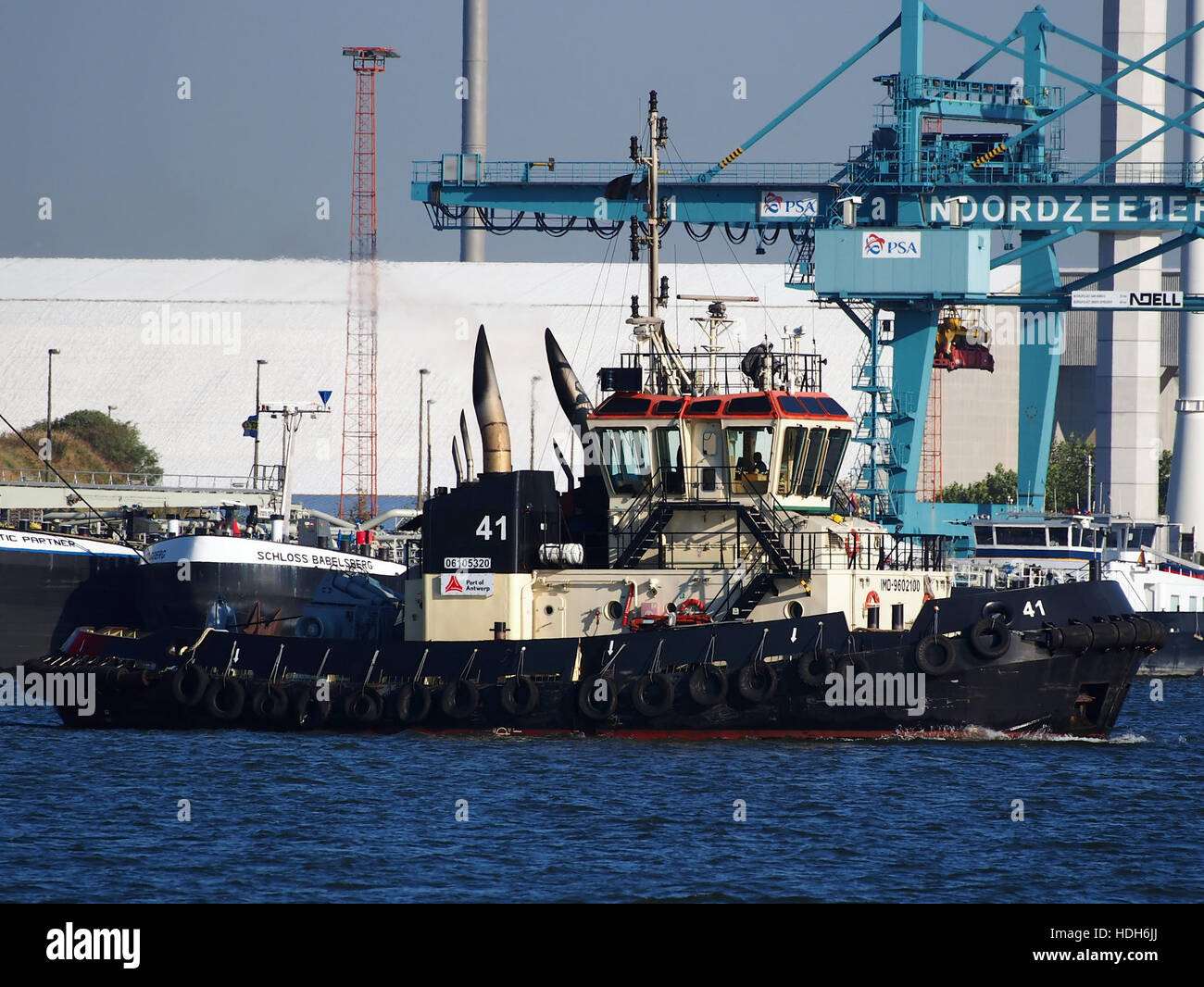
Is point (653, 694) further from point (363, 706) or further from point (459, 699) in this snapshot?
point (363, 706)

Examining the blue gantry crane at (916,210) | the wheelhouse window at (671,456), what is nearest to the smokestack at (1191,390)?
the blue gantry crane at (916,210)

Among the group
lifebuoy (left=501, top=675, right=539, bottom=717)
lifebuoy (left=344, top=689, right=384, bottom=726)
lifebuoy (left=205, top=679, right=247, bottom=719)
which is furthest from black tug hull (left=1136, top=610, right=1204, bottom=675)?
lifebuoy (left=205, top=679, right=247, bottom=719)

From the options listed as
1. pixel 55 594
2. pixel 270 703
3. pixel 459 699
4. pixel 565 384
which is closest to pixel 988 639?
pixel 459 699

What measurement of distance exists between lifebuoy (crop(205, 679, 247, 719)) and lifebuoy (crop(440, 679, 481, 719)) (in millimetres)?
3438

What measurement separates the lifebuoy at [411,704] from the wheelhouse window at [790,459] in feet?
19.3

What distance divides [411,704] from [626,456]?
476 centimetres

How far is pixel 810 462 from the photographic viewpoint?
24.9 meters

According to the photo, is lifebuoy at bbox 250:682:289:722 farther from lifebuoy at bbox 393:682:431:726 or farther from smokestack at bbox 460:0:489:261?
smokestack at bbox 460:0:489:261

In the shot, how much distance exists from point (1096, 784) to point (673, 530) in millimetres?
6780

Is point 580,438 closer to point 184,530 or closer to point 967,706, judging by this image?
point 967,706

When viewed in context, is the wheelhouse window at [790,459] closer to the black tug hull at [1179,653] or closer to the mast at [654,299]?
the mast at [654,299]

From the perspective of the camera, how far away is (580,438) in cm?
2639

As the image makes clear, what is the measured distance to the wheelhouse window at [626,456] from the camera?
25.1m

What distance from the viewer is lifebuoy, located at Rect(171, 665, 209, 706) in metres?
26.0
